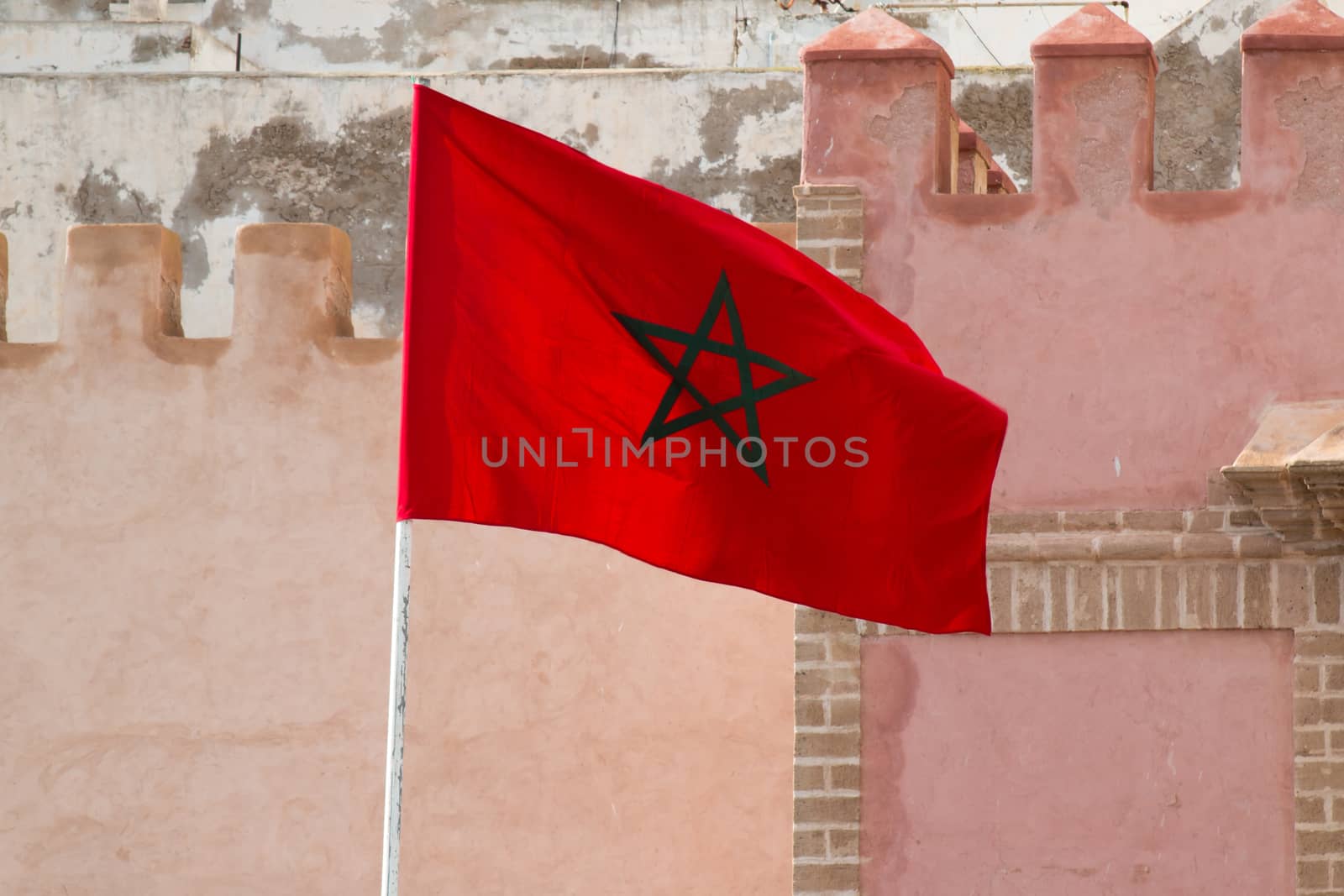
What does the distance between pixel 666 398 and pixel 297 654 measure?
3.79 m

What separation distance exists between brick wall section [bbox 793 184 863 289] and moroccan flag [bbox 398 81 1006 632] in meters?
1.50

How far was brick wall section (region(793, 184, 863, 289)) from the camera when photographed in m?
11.1

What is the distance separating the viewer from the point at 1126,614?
10758mm

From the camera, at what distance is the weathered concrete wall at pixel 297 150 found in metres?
16.5

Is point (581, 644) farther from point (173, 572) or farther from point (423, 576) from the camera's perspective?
point (173, 572)

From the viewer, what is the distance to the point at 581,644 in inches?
490

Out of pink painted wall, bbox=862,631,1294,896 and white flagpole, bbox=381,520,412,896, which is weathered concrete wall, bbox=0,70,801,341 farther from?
white flagpole, bbox=381,520,412,896

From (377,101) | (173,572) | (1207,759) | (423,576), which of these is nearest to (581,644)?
(423,576)

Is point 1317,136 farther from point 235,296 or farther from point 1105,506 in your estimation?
point 235,296

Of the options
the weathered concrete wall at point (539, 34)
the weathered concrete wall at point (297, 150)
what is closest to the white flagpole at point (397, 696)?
the weathered concrete wall at point (297, 150)

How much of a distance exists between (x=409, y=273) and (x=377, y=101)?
795 cm

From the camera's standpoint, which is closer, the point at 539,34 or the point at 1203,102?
the point at 1203,102

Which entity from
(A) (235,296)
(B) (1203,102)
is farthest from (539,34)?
(A) (235,296)

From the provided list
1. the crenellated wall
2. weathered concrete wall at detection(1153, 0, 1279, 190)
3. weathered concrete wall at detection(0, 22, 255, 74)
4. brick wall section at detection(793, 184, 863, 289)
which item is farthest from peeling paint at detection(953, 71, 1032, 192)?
brick wall section at detection(793, 184, 863, 289)
